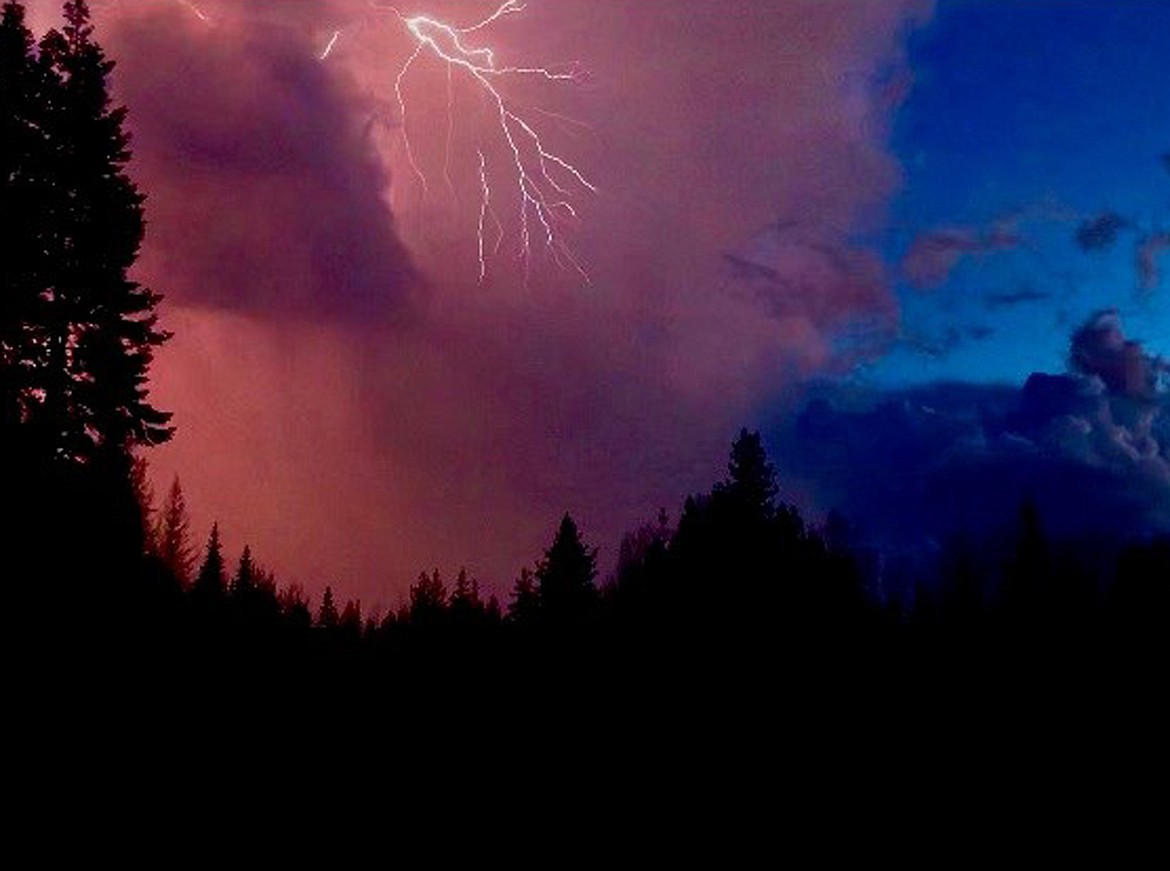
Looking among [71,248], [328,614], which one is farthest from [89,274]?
[328,614]

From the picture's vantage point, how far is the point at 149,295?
19.7m

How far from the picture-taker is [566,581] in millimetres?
45062

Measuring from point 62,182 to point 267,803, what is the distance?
11584mm

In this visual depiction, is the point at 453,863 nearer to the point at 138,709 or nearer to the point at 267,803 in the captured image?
A: the point at 267,803

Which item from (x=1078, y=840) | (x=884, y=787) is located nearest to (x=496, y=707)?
(x=884, y=787)

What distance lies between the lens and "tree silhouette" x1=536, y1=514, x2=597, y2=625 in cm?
4272

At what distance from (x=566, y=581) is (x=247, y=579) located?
1589cm

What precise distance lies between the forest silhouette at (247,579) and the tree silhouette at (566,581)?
10 cm

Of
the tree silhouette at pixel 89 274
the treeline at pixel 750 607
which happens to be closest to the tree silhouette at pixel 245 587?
the treeline at pixel 750 607

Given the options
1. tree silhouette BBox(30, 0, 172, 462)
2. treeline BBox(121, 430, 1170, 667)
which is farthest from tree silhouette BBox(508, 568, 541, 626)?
tree silhouette BBox(30, 0, 172, 462)

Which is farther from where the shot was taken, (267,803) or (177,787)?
(267,803)

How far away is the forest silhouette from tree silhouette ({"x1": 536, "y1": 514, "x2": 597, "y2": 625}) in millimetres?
105

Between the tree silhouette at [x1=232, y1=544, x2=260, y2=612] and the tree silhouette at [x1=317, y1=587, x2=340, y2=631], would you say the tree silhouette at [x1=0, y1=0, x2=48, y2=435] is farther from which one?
the tree silhouette at [x1=317, y1=587, x2=340, y2=631]

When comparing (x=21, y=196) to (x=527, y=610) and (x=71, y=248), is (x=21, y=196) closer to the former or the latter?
(x=71, y=248)
